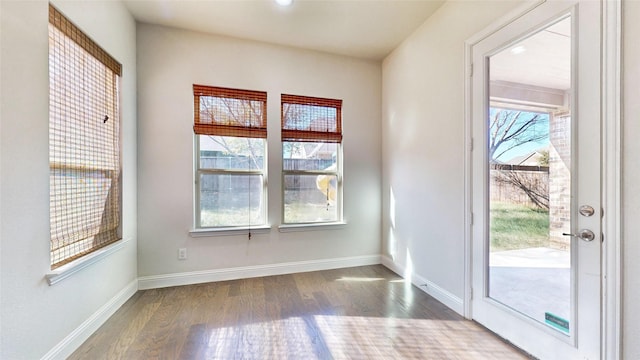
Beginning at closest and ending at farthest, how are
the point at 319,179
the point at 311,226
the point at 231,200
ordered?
the point at 231,200 < the point at 311,226 < the point at 319,179

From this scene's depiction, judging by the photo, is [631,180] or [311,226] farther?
[311,226]

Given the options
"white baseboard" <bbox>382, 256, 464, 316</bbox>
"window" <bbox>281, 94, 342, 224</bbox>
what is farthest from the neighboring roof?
"window" <bbox>281, 94, 342, 224</bbox>

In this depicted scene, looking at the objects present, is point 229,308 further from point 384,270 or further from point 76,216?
point 384,270

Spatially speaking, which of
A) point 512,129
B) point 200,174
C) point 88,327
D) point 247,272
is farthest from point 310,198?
point 88,327

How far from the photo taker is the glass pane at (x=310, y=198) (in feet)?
10.7

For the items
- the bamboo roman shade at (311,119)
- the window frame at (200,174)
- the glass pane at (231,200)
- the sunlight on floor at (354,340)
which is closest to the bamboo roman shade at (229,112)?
the window frame at (200,174)

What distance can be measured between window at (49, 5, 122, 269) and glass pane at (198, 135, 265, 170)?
2.65 ft

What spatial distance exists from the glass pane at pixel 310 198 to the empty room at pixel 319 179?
29mm

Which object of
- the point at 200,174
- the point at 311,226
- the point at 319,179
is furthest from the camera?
the point at 319,179

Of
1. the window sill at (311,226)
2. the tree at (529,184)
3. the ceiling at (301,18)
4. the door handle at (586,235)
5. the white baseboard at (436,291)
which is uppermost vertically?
the ceiling at (301,18)

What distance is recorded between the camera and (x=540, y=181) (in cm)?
172

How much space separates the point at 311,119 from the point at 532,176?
2.32 metres

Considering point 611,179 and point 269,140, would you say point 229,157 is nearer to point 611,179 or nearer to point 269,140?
point 269,140

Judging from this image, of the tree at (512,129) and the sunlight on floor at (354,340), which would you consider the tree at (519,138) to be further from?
the sunlight on floor at (354,340)
